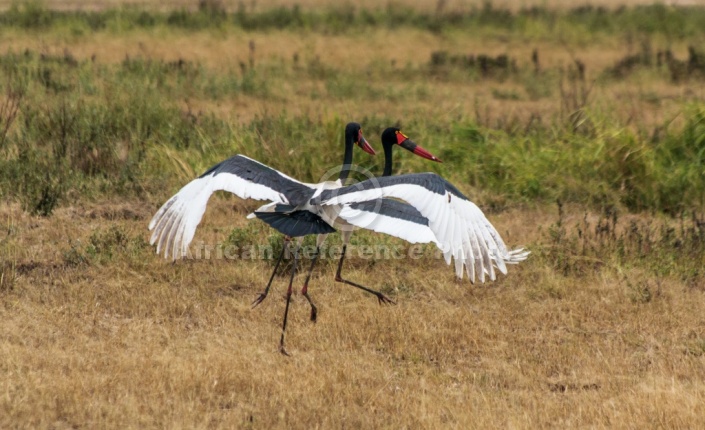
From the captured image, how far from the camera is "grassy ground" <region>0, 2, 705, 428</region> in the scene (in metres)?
5.11

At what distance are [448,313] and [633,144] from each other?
353cm

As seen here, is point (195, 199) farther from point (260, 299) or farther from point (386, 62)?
point (386, 62)

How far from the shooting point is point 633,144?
9180 millimetres

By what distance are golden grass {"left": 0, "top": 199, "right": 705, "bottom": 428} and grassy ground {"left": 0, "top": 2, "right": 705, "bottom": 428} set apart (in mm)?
17

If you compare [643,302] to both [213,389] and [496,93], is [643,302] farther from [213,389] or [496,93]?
[496,93]

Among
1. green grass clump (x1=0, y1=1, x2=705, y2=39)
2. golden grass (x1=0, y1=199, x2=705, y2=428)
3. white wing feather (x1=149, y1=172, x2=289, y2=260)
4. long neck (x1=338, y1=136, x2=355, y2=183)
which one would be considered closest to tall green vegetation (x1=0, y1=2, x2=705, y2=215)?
golden grass (x1=0, y1=199, x2=705, y2=428)

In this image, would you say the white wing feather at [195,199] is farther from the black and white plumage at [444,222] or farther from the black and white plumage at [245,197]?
the black and white plumage at [444,222]

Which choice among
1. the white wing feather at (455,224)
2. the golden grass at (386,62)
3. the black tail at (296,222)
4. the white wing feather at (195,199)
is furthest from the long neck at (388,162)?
the golden grass at (386,62)

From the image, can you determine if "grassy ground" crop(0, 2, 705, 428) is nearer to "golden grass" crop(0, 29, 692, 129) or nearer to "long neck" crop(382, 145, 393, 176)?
"golden grass" crop(0, 29, 692, 129)

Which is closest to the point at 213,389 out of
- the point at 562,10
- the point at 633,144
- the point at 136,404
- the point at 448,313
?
the point at 136,404

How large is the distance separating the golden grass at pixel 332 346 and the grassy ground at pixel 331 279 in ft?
0.06

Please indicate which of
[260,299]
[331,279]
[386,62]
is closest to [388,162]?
[331,279]

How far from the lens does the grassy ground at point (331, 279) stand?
5109 mm

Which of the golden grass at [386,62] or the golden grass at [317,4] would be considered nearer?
the golden grass at [386,62]
